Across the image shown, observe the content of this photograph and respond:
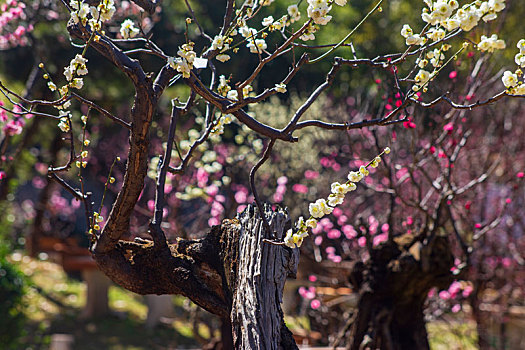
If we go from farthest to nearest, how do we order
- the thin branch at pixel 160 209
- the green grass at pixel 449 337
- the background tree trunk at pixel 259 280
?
1. the green grass at pixel 449 337
2. the thin branch at pixel 160 209
3. the background tree trunk at pixel 259 280

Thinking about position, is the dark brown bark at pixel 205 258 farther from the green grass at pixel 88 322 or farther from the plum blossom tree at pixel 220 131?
the green grass at pixel 88 322

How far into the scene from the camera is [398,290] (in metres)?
Result: 4.10

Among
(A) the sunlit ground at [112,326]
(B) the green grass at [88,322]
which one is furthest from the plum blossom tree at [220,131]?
(A) the sunlit ground at [112,326]

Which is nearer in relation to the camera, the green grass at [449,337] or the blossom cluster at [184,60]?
the blossom cluster at [184,60]

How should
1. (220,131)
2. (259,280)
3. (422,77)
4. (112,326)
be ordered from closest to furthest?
(422,77), (259,280), (220,131), (112,326)

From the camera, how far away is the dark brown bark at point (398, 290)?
404 centimetres

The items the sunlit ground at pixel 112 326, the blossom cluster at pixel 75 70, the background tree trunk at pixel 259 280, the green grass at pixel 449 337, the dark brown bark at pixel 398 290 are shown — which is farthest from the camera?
the green grass at pixel 449 337

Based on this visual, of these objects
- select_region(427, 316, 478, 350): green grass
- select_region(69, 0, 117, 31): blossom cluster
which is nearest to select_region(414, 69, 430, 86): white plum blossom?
select_region(69, 0, 117, 31): blossom cluster

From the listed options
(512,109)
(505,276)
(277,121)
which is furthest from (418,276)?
(277,121)

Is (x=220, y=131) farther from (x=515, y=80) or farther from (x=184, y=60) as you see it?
(x=515, y=80)

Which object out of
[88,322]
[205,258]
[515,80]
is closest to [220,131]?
[205,258]

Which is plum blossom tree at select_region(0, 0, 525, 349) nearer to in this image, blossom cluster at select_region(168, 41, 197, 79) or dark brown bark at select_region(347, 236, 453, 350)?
blossom cluster at select_region(168, 41, 197, 79)

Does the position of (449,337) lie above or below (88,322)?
below

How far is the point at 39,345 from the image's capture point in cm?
716
